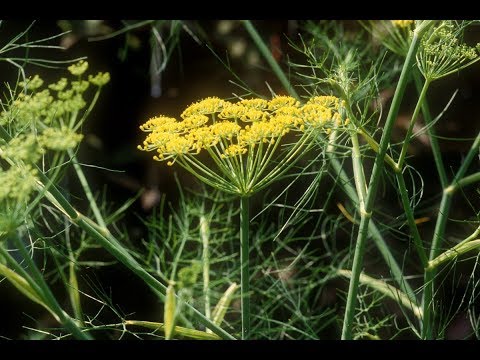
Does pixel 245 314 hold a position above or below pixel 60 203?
below

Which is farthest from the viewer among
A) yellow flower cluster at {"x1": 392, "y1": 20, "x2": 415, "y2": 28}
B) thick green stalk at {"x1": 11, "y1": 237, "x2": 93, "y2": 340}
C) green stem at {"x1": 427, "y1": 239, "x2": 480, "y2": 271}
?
yellow flower cluster at {"x1": 392, "y1": 20, "x2": 415, "y2": 28}

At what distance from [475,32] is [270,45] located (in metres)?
0.47

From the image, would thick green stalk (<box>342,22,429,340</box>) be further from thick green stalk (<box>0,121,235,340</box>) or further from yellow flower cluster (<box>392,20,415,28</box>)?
yellow flower cluster (<box>392,20,415,28</box>)

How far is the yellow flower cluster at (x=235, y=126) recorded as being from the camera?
1074 millimetres

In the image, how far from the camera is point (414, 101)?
204cm

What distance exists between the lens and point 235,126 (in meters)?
1.08

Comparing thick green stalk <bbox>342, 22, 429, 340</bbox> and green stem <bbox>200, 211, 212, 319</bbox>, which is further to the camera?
green stem <bbox>200, 211, 212, 319</bbox>

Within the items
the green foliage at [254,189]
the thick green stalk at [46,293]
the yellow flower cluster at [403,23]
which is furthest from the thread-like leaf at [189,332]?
the yellow flower cluster at [403,23]

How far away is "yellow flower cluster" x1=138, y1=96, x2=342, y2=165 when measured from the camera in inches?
42.3

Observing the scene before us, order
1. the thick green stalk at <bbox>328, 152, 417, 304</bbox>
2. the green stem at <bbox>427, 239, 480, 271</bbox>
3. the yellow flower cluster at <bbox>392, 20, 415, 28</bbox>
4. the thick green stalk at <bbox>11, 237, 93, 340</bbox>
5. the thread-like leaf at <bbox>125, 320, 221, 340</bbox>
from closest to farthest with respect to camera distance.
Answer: the thick green stalk at <bbox>11, 237, 93, 340</bbox>
the thread-like leaf at <bbox>125, 320, 221, 340</bbox>
the green stem at <bbox>427, 239, 480, 271</bbox>
the thick green stalk at <bbox>328, 152, 417, 304</bbox>
the yellow flower cluster at <bbox>392, 20, 415, 28</bbox>

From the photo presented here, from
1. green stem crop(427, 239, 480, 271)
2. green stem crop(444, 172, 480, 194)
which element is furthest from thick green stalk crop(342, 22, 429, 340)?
green stem crop(444, 172, 480, 194)

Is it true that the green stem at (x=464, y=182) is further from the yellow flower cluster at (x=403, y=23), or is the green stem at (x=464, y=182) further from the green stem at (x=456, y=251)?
the yellow flower cluster at (x=403, y=23)
